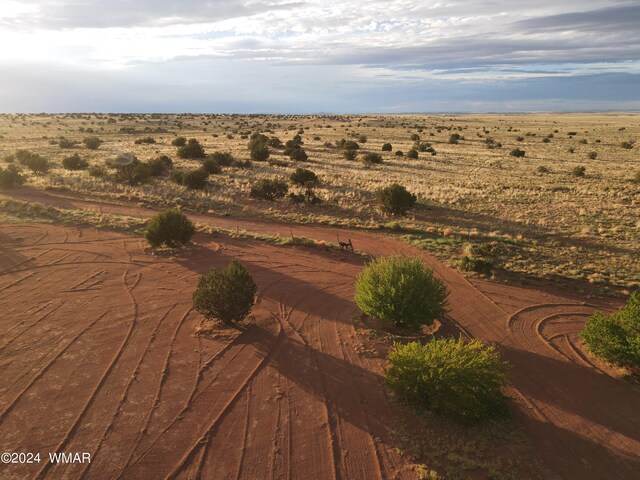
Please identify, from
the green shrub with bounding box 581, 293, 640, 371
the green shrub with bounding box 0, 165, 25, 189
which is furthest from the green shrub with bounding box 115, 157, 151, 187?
the green shrub with bounding box 581, 293, 640, 371

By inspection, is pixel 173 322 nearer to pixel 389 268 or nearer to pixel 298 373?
pixel 298 373

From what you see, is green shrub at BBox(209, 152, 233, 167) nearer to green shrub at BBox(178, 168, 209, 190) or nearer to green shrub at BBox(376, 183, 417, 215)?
green shrub at BBox(178, 168, 209, 190)

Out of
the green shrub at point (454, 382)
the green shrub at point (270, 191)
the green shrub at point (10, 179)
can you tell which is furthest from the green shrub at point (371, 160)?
the green shrub at point (454, 382)

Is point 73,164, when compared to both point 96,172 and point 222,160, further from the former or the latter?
point 222,160

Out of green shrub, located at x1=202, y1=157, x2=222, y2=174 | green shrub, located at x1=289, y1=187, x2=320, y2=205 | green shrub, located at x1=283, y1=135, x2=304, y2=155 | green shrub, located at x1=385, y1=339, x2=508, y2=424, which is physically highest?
green shrub, located at x1=283, y1=135, x2=304, y2=155

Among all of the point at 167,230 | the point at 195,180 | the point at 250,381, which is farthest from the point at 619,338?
the point at 195,180

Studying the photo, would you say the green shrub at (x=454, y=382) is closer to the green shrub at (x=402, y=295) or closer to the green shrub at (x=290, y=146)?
the green shrub at (x=402, y=295)
